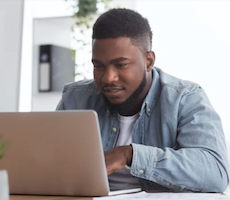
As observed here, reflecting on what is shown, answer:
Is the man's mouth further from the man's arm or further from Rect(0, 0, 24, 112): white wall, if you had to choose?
Rect(0, 0, 24, 112): white wall

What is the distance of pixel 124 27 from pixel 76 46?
5.74ft

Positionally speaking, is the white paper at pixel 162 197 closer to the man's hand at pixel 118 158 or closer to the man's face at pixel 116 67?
the man's hand at pixel 118 158

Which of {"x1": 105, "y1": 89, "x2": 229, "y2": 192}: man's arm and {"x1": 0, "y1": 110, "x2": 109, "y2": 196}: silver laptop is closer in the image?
{"x1": 0, "y1": 110, "x2": 109, "y2": 196}: silver laptop

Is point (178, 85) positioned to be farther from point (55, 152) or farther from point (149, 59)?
point (55, 152)

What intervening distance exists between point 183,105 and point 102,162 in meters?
0.62

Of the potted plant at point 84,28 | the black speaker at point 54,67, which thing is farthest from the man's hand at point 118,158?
the black speaker at point 54,67

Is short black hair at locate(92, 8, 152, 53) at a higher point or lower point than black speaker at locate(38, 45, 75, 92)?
higher

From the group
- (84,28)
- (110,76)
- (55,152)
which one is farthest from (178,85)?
(84,28)

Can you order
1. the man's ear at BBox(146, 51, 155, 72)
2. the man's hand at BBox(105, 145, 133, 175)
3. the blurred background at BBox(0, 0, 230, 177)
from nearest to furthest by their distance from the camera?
the man's hand at BBox(105, 145, 133, 175) → the man's ear at BBox(146, 51, 155, 72) → the blurred background at BBox(0, 0, 230, 177)

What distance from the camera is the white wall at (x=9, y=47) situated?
3244 millimetres

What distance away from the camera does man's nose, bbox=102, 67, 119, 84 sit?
1620 millimetres

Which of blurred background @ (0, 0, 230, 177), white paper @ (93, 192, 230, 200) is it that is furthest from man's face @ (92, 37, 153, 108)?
blurred background @ (0, 0, 230, 177)

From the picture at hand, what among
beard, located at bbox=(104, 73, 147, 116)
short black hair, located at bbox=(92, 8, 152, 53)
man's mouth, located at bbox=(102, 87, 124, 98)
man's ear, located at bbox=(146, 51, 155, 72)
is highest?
short black hair, located at bbox=(92, 8, 152, 53)

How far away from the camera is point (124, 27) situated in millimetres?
1697
